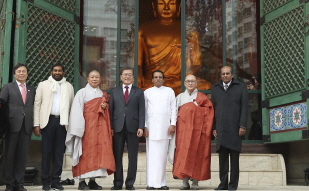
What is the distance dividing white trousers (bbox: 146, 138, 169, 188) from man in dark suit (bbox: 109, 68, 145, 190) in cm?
23

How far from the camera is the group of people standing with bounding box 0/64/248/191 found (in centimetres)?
683

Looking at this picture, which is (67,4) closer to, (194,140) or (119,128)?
(119,128)

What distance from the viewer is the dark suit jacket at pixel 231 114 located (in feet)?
22.9

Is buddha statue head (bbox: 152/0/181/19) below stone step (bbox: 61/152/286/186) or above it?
above

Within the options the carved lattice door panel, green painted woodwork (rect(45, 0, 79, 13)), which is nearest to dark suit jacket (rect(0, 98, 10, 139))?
the carved lattice door panel

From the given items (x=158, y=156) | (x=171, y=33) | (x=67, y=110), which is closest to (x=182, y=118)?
(x=158, y=156)

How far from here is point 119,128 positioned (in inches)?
280

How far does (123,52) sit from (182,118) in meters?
3.45

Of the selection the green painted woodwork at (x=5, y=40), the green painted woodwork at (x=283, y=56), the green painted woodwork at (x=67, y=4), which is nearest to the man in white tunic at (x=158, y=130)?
the green painted woodwork at (x=283, y=56)

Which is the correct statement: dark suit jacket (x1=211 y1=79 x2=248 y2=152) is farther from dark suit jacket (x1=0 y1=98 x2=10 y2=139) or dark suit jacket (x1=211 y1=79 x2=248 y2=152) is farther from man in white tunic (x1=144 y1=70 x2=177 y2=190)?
dark suit jacket (x1=0 y1=98 x2=10 y2=139)

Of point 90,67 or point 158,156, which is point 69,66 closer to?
point 90,67

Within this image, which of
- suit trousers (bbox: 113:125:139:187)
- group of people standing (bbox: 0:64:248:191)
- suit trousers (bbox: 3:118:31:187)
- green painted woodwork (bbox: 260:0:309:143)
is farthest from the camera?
green painted woodwork (bbox: 260:0:309:143)

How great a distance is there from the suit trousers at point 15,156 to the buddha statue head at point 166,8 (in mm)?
Answer: 6841

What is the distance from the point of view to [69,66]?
Answer: 9.57 metres
